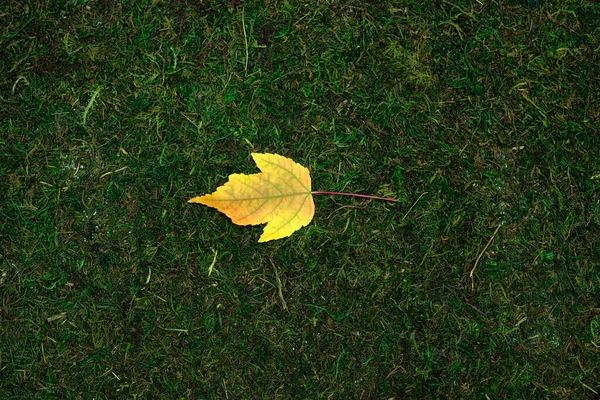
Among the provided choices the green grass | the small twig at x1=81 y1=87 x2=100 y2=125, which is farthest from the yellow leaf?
the small twig at x1=81 y1=87 x2=100 y2=125

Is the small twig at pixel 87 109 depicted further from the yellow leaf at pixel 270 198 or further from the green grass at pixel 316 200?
the yellow leaf at pixel 270 198

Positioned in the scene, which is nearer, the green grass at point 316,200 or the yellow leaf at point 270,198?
the yellow leaf at point 270,198

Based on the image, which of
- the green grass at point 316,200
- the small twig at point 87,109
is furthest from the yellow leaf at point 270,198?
the small twig at point 87,109

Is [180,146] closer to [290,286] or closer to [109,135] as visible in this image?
[109,135]

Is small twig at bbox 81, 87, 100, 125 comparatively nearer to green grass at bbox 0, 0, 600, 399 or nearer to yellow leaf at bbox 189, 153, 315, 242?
green grass at bbox 0, 0, 600, 399

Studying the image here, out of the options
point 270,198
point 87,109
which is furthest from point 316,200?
point 87,109

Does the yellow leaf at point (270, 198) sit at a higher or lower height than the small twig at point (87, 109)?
lower

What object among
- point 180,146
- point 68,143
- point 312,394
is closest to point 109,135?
point 68,143

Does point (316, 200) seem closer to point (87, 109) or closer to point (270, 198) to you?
point (270, 198)
